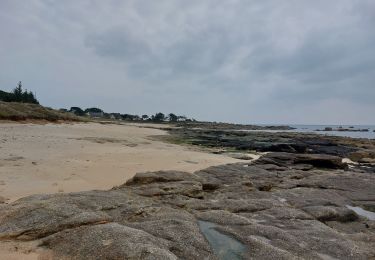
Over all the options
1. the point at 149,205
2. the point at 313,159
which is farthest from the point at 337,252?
the point at 313,159

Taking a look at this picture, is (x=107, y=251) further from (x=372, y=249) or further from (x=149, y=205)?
(x=372, y=249)

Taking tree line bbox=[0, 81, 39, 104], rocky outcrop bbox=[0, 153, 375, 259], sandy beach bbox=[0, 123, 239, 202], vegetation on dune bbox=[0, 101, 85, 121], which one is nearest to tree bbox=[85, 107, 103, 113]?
tree line bbox=[0, 81, 39, 104]

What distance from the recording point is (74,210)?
8.07 m

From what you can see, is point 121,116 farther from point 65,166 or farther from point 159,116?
point 65,166

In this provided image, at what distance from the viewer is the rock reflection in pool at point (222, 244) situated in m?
6.86

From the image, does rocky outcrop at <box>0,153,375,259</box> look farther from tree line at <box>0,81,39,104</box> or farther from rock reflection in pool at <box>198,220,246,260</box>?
tree line at <box>0,81,39,104</box>

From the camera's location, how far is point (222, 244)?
7309 millimetres

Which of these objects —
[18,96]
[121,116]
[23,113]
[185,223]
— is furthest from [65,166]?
[121,116]

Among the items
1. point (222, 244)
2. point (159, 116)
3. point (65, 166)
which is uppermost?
point (159, 116)

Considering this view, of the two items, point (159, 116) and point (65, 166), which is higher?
point (159, 116)

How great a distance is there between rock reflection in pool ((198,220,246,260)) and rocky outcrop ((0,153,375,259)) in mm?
39

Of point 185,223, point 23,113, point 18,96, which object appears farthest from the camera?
point 18,96

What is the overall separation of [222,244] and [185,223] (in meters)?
0.94

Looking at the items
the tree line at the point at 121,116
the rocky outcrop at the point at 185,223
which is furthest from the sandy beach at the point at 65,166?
the tree line at the point at 121,116
